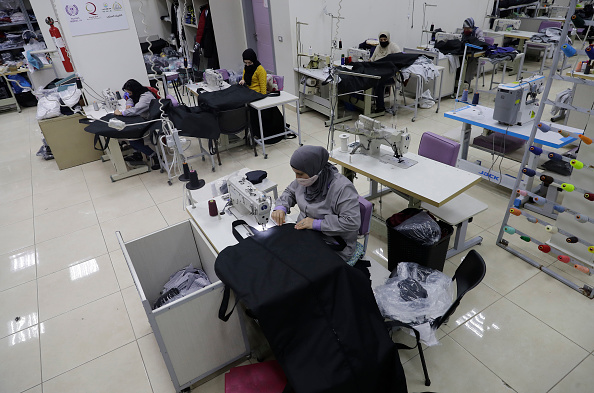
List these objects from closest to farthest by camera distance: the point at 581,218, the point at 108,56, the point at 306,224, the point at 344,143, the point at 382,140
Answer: the point at 306,224 → the point at 581,218 → the point at 382,140 → the point at 344,143 → the point at 108,56

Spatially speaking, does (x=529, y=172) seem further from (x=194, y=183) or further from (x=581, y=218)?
(x=194, y=183)

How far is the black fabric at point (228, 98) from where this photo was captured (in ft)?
15.0

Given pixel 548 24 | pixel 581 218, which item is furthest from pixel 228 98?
pixel 548 24

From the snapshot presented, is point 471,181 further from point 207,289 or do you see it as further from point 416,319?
point 207,289

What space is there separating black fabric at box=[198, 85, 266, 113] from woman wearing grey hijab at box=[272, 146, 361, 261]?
2.50 metres

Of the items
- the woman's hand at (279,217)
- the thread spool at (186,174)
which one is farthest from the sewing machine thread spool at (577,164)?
the thread spool at (186,174)

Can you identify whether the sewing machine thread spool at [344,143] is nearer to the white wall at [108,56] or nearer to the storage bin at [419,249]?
the storage bin at [419,249]

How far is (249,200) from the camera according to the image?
2.32m

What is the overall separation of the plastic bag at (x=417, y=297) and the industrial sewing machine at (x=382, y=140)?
3.13 ft

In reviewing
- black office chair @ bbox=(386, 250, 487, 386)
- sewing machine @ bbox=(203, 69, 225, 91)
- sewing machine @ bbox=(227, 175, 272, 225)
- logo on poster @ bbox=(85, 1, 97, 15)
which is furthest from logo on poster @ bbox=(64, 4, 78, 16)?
black office chair @ bbox=(386, 250, 487, 386)

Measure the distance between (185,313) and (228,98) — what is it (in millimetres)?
3339

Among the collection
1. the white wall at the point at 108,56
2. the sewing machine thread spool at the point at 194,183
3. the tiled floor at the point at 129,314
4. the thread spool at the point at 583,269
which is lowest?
the tiled floor at the point at 129,314

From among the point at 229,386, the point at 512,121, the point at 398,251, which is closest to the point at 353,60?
the point at 512,121

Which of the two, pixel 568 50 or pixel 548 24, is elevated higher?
pixel 568 50
